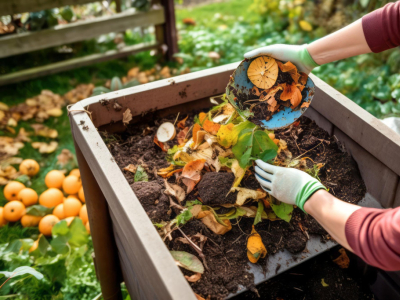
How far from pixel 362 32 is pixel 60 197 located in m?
1.98

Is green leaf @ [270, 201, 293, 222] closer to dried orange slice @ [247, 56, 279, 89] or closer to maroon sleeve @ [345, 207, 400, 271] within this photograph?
maroon sleeve @ [345, 207, 400, 271]

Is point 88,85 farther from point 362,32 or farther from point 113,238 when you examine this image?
point 362,32

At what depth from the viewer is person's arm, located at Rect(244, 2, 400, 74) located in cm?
126

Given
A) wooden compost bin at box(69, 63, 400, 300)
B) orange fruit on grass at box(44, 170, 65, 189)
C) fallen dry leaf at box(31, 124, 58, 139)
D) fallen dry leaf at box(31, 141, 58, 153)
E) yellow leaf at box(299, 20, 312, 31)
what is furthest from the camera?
yellow leaf at box(299, 20, 312, 31)

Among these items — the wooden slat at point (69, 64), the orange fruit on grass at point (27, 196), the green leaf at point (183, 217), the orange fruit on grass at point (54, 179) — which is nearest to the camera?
the green leaf at point (183, 217)

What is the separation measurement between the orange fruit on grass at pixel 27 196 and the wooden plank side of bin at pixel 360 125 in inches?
71.0

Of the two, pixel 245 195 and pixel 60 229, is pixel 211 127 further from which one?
pixel 60 229

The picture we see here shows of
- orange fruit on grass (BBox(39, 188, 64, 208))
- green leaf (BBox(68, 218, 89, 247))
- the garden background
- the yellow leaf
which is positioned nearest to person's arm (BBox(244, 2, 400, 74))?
the garden background

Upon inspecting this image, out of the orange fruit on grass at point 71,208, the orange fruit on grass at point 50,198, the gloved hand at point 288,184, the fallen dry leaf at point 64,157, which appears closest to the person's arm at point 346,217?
the gloved hand at point 288,184

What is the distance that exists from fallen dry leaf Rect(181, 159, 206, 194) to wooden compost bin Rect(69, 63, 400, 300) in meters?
0.28

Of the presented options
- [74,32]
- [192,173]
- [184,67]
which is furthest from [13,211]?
[184,67]

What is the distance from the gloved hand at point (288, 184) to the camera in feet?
3.70

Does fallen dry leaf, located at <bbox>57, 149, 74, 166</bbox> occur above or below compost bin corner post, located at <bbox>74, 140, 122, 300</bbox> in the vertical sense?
below

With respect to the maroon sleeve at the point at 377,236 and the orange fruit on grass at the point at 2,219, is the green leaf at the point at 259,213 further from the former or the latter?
the orange fruit on grass at the point at 2,219
